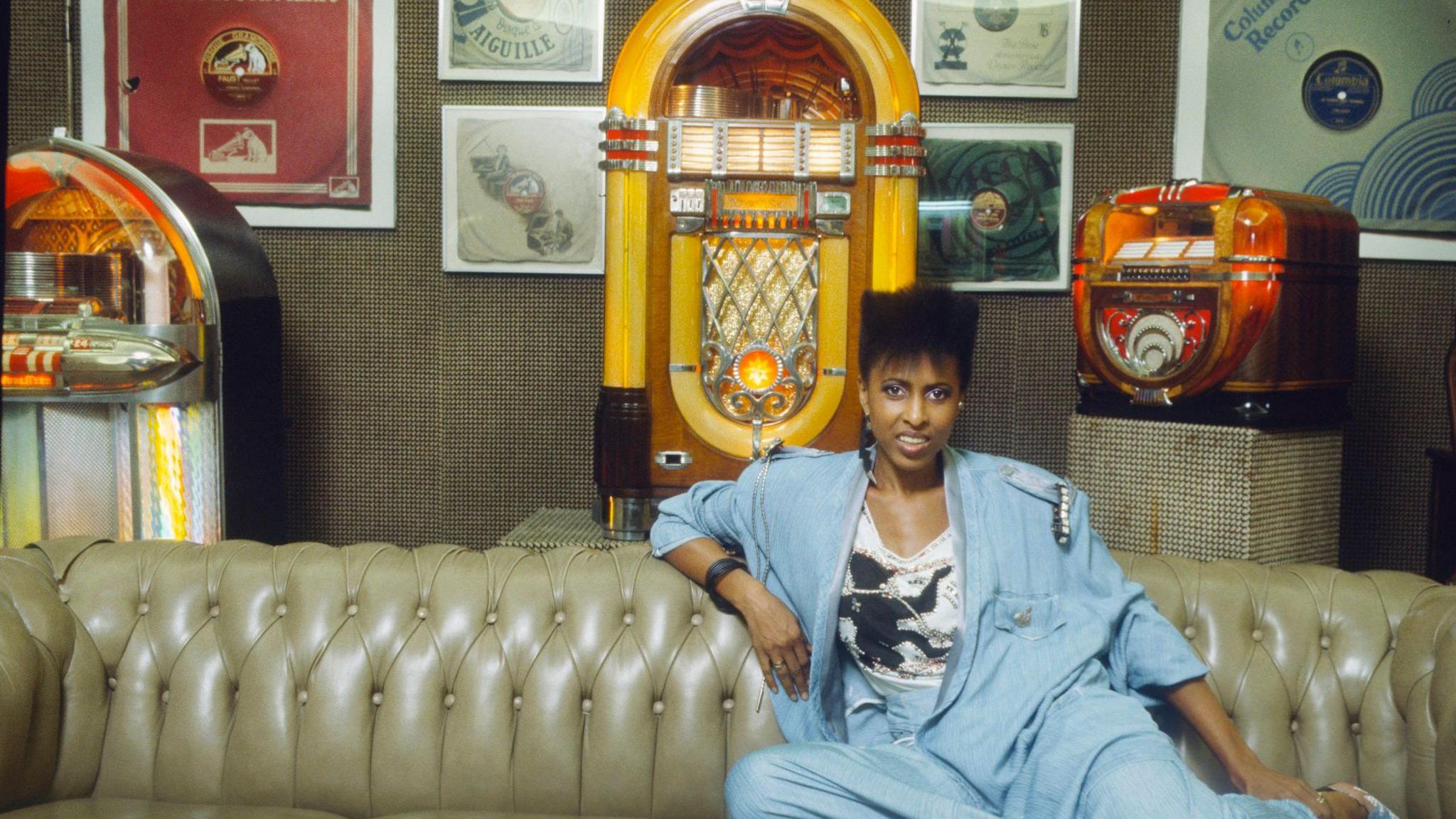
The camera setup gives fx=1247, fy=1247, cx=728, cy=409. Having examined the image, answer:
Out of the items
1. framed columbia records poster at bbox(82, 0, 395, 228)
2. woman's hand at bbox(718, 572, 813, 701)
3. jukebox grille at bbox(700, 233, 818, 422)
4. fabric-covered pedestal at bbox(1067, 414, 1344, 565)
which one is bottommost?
woman's hand at bbox(718, 572, 813, 701)

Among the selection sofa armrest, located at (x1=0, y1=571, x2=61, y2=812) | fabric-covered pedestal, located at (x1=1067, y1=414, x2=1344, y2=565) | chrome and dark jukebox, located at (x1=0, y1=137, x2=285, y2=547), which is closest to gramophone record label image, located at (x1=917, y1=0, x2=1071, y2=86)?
fabric-covered pedestal, located at (x1=1067, y1=414, x2=1344, y2=565)

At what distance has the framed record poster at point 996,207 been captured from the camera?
3.74m

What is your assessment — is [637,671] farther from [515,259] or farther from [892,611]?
[515,259]

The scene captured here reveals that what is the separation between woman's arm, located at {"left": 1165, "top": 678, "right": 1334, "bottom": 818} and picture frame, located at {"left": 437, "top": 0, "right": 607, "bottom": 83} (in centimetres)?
257

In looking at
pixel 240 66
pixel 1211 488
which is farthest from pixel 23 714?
pixel 240 66

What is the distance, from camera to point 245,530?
3076 mm

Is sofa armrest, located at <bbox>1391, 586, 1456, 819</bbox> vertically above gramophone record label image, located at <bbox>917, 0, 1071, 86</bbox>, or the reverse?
gramophone record label image, located at <bbox>917, 0, 1071, 86</bbox>

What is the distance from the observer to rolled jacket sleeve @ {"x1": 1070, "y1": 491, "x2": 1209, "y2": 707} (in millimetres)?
1919

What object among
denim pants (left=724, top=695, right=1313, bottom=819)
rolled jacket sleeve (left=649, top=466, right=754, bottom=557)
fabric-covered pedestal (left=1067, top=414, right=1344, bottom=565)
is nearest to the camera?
denim pants (left=724, top=695, right=1313, bottom=819)

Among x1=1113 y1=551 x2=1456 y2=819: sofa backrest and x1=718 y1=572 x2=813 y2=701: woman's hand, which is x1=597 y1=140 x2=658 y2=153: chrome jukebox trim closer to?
x1=718 y1=572 x2=813 y2=701: woman's hand

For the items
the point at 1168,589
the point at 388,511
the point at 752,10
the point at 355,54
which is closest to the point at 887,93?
the point at 752,10

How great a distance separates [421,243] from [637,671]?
214cm

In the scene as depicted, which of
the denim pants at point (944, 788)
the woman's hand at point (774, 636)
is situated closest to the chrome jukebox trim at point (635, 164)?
the woman's hand at point (774, 636)

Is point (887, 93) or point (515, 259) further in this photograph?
point (515, 259)
